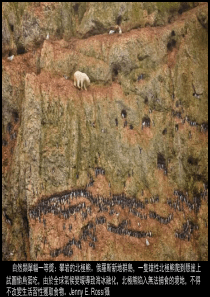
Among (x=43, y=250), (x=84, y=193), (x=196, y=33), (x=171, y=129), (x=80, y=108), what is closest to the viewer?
(x=43, y=250)

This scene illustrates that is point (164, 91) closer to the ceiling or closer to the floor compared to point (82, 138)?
closer to the ceiling

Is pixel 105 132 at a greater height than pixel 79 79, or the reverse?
pixel 79 79

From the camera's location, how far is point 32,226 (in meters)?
28.8

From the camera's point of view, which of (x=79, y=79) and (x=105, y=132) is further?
(x=79, y=79)

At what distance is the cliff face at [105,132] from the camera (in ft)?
101

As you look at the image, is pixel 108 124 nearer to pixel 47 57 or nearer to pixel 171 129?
pixel 171 129

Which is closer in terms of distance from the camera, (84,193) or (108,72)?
(84,193)

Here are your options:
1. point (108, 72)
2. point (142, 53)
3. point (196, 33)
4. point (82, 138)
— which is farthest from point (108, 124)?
point (196, 33)

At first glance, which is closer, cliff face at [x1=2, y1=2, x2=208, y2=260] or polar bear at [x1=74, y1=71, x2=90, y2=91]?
cliff face at [x1=2, y1=2, x2=208, y2=260]

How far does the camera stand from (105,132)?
36156 mm

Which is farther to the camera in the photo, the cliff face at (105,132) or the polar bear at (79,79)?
the polar bear at (79,79)

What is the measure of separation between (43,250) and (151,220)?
1391 centimetres

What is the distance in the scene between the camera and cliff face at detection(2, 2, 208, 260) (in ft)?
101

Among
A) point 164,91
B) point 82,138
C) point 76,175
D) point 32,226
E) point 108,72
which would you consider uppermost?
point 108,72
